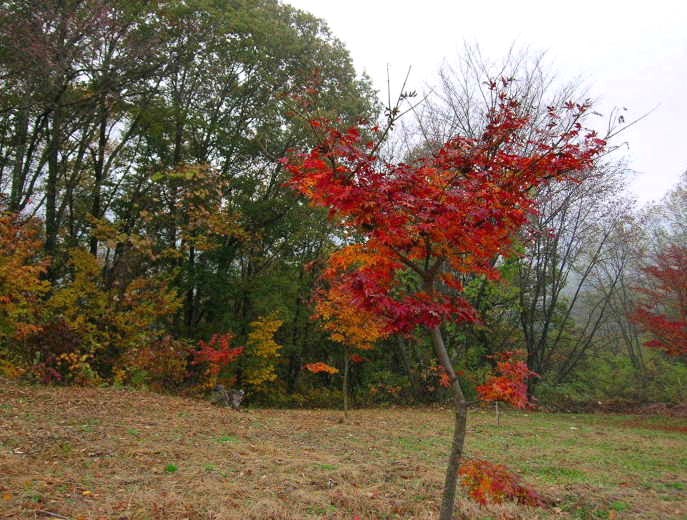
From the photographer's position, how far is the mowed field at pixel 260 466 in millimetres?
4137

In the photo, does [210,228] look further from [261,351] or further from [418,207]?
[418,207]

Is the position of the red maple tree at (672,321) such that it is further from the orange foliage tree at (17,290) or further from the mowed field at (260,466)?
the orange foliage tree at (17,290)

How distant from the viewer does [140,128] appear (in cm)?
1541

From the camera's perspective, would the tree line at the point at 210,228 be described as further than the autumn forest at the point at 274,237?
Yes

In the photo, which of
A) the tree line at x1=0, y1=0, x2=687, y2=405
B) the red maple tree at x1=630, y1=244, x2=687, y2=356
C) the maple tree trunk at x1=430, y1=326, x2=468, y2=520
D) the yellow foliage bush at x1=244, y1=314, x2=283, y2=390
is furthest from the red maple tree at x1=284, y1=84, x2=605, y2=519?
the yellow foliage bush at x1=244, y1=314, x2=283, y2=390

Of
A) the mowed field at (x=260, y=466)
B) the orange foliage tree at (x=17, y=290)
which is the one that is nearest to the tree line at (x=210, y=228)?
the orange foliage tree at (x=17, y=290)

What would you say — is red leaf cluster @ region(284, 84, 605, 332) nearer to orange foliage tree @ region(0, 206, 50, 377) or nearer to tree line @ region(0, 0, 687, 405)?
tree line @ region(0, 0, 687, 405)

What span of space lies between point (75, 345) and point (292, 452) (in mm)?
6879

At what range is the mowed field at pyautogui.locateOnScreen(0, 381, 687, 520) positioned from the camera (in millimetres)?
4137

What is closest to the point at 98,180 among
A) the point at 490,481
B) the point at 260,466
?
the point at 260,466

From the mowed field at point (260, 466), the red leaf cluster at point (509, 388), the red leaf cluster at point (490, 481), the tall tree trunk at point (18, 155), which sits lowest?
the mowed field at point (260, 466)

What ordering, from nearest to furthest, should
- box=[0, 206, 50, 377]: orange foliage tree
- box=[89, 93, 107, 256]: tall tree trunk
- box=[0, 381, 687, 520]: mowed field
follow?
box=[0, 381, 687, 520]: mowed field
box=[0, 206, 50, 377]: orange foliage tree
box=[89, 93, 107, 256]: tall tree trunk

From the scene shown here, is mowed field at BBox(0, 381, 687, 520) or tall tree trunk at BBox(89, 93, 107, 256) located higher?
tall tree trunk at BBox(89, 93, 107, 256)

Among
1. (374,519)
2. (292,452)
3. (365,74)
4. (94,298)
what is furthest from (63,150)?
(374,519)
